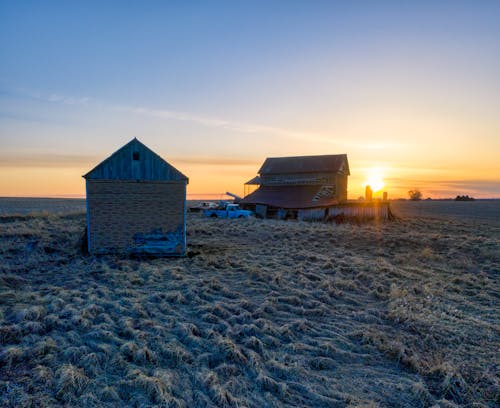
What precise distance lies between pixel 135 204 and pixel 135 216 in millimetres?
536

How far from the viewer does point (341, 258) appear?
608 inches

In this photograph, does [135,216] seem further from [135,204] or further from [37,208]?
[37,208]

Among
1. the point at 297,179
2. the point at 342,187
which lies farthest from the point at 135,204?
the point at 342,187

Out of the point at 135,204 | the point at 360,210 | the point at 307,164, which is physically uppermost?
the point at 307,164

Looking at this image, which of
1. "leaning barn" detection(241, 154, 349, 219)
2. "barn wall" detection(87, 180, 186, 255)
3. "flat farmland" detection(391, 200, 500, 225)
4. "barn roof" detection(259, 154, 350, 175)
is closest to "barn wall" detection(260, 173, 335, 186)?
"leaning barn" detection(241, 154, 349, 219)

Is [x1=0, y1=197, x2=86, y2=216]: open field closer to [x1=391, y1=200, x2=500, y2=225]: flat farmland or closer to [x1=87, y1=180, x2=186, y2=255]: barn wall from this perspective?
[x1=87, y1=180, x2=186, y2=255]: barn wall

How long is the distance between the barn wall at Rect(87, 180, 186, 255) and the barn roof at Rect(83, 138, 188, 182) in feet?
0.88

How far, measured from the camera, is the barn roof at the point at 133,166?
1477cm

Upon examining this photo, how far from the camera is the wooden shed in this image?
14812 mm

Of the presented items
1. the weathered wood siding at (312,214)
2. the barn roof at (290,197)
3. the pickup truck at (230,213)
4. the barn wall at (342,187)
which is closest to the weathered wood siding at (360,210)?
the weathered wood siding at (312,214)

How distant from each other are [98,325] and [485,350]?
8143 millimetres

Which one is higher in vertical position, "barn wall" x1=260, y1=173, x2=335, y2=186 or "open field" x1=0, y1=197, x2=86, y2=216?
"barn wall" x1=260, y1=173, x2=335, y2=186

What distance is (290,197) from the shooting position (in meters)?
36.1

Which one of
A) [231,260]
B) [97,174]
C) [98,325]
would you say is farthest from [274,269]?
[97,174]
